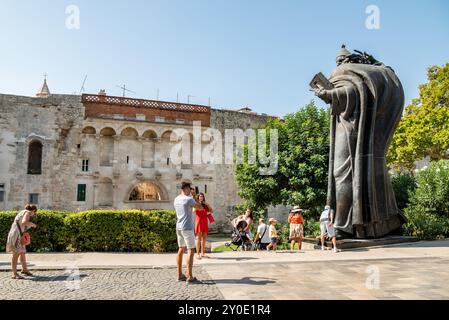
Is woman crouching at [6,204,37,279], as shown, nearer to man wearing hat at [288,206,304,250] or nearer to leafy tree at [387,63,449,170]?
man wearing hat at [288,206,304,250]

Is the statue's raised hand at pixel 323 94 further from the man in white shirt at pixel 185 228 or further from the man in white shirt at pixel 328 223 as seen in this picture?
the man in white shirt at pixel 185 228

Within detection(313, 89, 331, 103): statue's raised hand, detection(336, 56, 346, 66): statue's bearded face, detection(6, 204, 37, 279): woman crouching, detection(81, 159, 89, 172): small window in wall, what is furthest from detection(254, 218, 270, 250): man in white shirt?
detection(81, 159, 89, 172): small window in wall

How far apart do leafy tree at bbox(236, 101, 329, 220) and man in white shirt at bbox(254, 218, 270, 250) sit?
5.90m

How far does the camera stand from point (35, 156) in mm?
27328

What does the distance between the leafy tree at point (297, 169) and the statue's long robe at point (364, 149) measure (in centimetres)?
775

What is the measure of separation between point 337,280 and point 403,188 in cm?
1272

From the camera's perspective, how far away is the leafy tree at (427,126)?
2577 centimetres

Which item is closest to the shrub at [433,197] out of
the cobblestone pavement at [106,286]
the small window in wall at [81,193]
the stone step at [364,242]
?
the stone step at [364,242]

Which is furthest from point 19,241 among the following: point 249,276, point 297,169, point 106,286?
point 297,169

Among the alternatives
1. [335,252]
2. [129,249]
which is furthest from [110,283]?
[335,252]

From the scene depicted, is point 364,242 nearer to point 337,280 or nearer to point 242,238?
point 242,238
